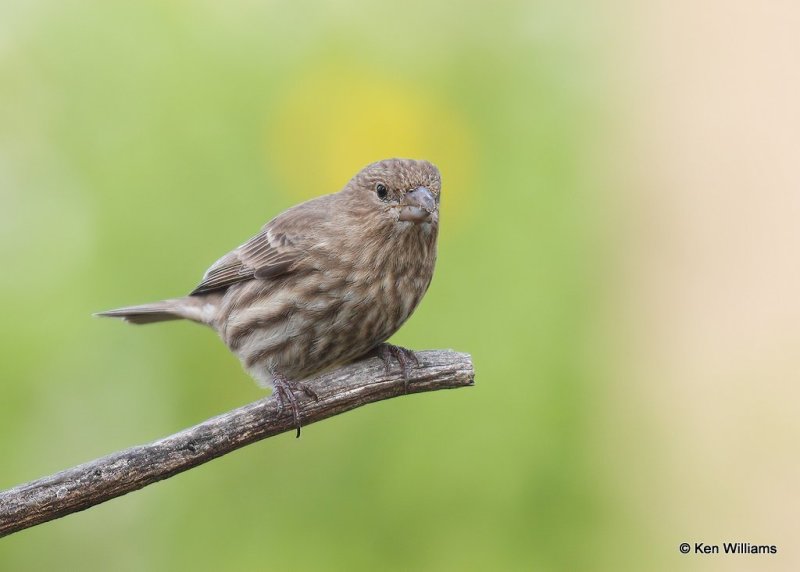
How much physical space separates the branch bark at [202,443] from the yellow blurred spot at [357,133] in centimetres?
136

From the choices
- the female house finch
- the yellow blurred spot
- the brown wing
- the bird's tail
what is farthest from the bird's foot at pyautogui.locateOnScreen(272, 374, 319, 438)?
the yellow blurred spot

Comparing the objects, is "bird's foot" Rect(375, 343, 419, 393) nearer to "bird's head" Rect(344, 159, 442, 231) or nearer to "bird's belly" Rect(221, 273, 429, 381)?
"bird's belly" Rect(221, 273, 429, 381)

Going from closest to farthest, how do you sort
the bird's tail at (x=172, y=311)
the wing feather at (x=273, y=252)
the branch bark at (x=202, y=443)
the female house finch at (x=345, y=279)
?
the branch bark at (x=202, y=443) < the female house finch at (x=345, y=279) < the wing feather at (x=273, y=252) < the bird's tail at (x=172, y=311)

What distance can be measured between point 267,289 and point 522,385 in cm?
125

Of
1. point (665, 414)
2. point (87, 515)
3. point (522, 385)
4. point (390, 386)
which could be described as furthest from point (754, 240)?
point (87, 515)

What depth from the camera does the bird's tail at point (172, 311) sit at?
211 inches

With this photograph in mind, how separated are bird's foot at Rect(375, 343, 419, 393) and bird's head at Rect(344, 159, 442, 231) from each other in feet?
1.71

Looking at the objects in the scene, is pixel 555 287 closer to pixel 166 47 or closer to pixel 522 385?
pixel 522 385

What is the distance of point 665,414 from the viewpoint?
549 cm

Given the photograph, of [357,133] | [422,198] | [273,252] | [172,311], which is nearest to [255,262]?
[273,252]

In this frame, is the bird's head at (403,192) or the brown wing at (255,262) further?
the brown wing at (255,262)

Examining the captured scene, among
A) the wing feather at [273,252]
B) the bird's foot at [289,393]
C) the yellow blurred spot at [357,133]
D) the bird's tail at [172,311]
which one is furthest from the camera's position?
the yellow blurred spot at [357,133]

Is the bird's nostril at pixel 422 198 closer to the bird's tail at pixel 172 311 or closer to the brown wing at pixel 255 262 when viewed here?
the brown wing at pixel 255 262

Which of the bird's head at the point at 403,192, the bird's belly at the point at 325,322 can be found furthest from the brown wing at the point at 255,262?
the bird's head at the point at 403,192
